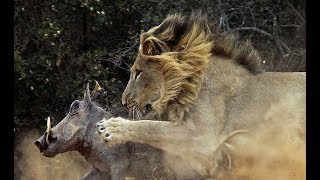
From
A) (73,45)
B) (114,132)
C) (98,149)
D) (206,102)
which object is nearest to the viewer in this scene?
(114,132)

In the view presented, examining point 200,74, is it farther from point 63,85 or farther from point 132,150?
point 63,85

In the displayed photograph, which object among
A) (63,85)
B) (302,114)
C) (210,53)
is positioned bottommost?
(63,85)

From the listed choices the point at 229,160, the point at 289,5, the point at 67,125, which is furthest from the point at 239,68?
the point at 289,5

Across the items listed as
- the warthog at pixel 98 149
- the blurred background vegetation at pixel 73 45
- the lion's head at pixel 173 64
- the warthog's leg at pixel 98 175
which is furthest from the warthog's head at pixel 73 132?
the blurred background vegetation at pixel 73 45

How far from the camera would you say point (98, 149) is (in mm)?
6895

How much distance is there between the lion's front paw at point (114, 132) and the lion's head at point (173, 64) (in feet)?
1.36

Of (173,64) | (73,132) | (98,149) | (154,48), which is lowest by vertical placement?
(98,149)

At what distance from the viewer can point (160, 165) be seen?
6730 millimetres

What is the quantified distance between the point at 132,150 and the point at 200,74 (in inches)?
38.6

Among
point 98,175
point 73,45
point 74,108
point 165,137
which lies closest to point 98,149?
point 98,175

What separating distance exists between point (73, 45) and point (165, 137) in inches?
144

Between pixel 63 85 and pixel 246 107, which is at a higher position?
pixel 246 107

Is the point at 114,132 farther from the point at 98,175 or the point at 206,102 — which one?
the point at 98,175

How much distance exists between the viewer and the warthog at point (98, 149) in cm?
677
